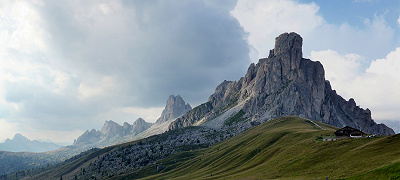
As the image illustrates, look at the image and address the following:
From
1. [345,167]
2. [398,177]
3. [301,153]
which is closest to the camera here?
[398,177]

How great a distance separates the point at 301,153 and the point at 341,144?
51.1 feet

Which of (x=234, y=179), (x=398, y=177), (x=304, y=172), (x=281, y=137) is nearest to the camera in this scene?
(x=398, y=177)

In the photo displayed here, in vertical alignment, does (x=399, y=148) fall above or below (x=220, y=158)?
above

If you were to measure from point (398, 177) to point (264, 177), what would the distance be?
51.5 meters

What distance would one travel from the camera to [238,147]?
197375mm

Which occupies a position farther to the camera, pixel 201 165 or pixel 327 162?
pixel 201 165

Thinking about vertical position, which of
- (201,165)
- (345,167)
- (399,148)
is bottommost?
(201,165)

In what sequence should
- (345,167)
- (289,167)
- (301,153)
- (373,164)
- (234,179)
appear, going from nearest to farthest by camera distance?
(373,164) < (345,167) < (289,167) < (301,153) < (234,179)

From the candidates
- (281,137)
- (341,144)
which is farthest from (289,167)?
(281,137)

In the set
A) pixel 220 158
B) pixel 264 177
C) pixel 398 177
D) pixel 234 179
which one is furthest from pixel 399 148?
pixel 220 158

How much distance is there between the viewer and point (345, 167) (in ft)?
236

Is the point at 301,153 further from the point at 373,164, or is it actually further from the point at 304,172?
the point at 373,164

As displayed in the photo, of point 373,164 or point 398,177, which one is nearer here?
point 398,177

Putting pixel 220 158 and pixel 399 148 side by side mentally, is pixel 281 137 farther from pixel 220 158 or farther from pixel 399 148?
pixel 399 148
